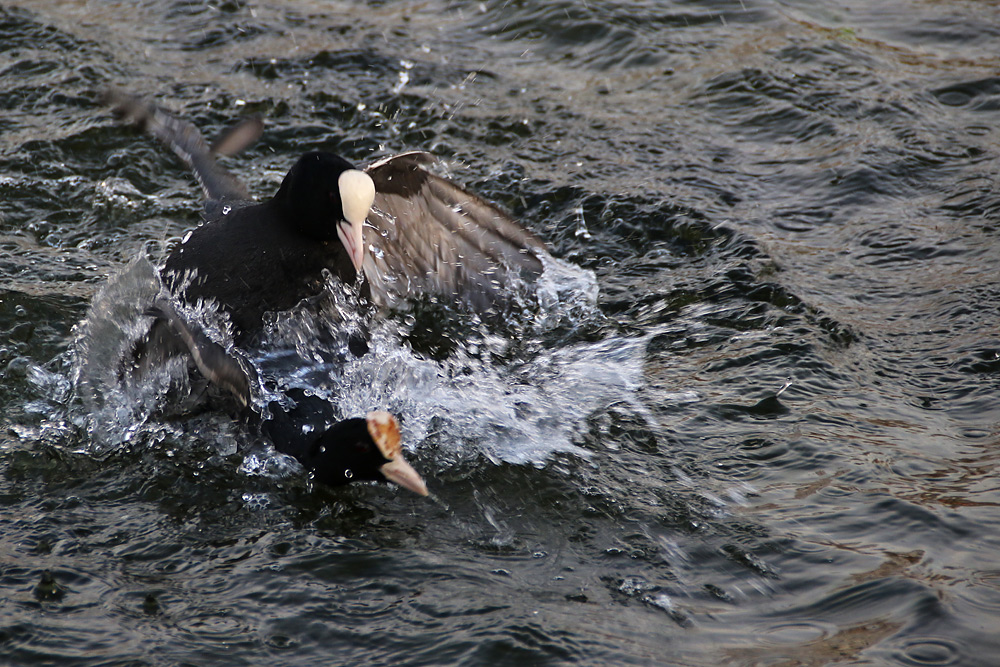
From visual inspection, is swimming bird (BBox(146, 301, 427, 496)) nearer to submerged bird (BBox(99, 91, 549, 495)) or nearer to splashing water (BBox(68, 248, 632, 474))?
submerged bird (BBox(99, 91, 549, 495))

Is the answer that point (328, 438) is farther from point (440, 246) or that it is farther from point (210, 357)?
point (440, 246)

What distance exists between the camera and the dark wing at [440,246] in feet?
13.7

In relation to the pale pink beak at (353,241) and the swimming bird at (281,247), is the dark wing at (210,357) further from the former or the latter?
the pale pink beak at (353,241)

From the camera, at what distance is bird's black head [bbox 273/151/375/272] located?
3.46 metres

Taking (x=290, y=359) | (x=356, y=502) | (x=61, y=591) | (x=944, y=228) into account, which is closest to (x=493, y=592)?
(x=356, y=502)

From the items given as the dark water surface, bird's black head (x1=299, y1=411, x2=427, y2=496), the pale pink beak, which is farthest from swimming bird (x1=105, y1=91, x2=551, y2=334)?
bird's black head (x1=299, y1=411, x2=427, y2=496)

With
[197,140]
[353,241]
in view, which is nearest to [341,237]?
[353,241]

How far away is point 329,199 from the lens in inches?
139

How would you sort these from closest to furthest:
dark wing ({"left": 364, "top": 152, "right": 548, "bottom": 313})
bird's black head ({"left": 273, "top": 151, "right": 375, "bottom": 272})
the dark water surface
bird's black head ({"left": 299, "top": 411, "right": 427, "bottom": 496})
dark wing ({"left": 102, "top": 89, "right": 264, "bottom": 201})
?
1. the dark water surface
2. bird's black head ({"left": 299, "top": 411, "right": 427, "bottom": 496})
3. bird's black head ({"left": 273, "top": 151, "right": 375, "bottom": 272})
4. dark wing ({"left": 364, "top": 152, "right": 548, "bottom": 313})
5. dark wing ({"left": 102, "top": 89, "right": 264, "bottom": 201})

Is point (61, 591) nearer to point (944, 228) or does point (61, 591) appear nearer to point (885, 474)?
point (885, 474)

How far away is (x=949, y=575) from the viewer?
2.73 metres

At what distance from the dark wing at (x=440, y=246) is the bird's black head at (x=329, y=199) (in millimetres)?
601

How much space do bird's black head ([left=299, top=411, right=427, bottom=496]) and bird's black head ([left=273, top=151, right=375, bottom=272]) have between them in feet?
2.08

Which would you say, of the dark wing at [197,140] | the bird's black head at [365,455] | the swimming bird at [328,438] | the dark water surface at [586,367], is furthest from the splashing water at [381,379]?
the dark wing at [197,140]
